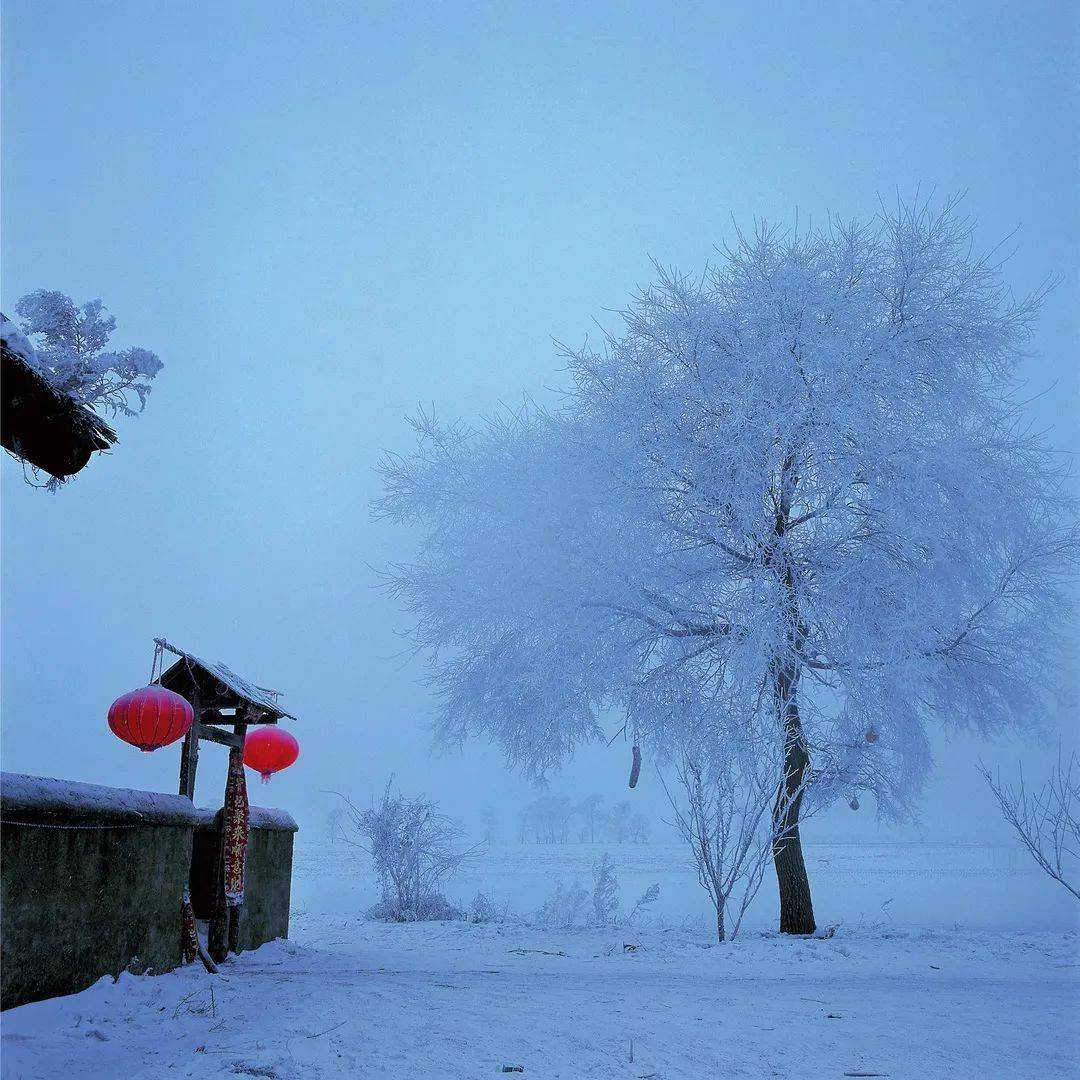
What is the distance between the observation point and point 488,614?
1272 cm

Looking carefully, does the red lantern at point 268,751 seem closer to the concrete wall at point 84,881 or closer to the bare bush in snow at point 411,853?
the concrete wall at point 84,881

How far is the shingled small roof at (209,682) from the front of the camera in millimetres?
8461

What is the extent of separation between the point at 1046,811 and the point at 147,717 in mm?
9245

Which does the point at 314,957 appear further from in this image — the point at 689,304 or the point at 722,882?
the point at 689,304

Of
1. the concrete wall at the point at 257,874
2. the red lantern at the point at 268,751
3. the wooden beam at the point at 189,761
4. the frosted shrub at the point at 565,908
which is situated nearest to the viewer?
the wooden beam at the point at 189,761

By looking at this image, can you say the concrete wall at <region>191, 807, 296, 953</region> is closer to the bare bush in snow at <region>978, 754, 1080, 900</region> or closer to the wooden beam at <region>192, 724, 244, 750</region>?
the wooden beam at <region>192, 724, 244, 750</region>

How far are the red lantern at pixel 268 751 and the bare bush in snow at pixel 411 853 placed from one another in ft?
16.3

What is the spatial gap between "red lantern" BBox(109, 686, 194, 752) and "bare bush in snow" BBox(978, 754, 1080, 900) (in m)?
8.29

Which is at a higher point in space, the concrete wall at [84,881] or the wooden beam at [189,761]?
the wooden beam at [189,761]

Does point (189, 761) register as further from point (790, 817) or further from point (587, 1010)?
point (790, 817)

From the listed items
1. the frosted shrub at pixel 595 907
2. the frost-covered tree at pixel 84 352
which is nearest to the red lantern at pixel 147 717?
the frost-covered tree at pixel 84 352

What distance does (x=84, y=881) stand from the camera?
17.3ft

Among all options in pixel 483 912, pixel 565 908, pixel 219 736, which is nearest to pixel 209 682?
pixel 219 736

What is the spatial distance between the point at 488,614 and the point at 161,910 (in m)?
6.94
